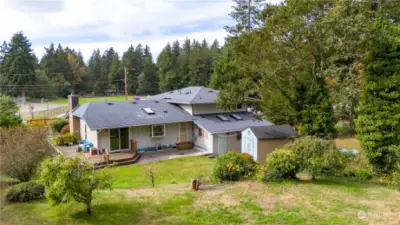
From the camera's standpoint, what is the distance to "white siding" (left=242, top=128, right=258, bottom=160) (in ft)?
54.1

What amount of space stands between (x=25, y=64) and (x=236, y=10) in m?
45.8

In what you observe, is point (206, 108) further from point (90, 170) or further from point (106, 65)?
point (106, 65)

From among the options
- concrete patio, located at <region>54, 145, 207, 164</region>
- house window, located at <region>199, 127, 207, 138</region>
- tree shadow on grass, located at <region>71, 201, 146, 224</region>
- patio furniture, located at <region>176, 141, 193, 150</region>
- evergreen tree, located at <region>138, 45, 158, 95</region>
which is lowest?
concrete patio, located at <region>54, 145, 207, 164</region>

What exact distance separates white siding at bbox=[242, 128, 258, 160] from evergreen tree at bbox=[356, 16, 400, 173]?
538 centimetres

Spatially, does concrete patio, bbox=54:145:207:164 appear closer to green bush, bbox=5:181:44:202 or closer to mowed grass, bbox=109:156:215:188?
mowed grass, bbox=109:156:215:188

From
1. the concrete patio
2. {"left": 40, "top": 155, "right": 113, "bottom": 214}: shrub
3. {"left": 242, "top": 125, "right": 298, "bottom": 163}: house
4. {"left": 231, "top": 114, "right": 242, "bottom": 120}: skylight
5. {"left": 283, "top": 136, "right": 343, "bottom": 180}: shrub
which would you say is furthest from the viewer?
{"left": 231, "top": 114, "right": 242, "bottom": 120}: skylight

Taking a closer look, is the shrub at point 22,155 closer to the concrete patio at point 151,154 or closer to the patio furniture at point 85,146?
the concrete patio at point 151,154

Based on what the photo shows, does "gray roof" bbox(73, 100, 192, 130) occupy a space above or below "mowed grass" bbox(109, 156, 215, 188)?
above

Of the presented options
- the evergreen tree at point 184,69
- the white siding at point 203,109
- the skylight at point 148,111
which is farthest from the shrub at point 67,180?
the evergreen tree at point 184,69

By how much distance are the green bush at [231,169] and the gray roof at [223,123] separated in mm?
8565

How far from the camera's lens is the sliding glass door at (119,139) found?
2128cm

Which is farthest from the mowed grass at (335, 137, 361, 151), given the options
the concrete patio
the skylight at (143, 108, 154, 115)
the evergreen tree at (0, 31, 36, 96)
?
the evergreen tree at (0, 31, 36, 96)

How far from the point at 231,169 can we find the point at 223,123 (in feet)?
35.5

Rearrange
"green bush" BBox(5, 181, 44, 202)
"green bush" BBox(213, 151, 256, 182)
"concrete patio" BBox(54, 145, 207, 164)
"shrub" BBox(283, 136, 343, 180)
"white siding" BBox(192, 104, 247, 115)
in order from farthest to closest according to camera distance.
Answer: "white siding" BBox(192, 104, 247, 115) → "concrete patio" BBox(54, 145, 207, 164) → "shrub" BBox(283, 136, 343, 180) → "green bush" BBox(213, 151, 256, 182) → "green bush" BBox(5, 181, 44, 202)
